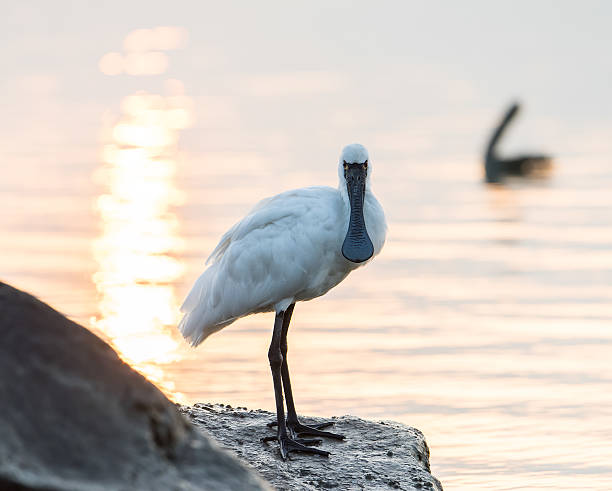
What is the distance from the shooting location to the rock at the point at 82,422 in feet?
18.0

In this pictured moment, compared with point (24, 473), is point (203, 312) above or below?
above

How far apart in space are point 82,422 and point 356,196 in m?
4.65

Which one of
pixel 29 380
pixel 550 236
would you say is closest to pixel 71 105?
pixel 550 236

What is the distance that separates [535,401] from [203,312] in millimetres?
4202

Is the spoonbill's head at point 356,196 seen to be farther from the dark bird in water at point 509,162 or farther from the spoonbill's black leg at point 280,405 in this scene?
the dark bird in water at point 509,162

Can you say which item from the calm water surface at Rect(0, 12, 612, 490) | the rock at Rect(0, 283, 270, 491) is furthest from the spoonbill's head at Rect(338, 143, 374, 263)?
the rock at Rect(0, 283, 270, 491)

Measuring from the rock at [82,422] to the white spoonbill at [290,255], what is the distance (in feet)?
12.8

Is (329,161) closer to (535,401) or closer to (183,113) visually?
(183,113)

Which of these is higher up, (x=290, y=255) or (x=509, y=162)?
(x=509, y=162)

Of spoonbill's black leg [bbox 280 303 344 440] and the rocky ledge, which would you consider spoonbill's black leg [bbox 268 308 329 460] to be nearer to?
spoonbill's black leg [bbox 280 303 344 440]

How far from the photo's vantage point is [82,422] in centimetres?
565

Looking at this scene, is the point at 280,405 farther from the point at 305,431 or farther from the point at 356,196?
the point at 356,196

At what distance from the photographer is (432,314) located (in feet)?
55.6

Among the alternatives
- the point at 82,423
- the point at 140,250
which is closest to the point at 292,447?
the point at 82,423
